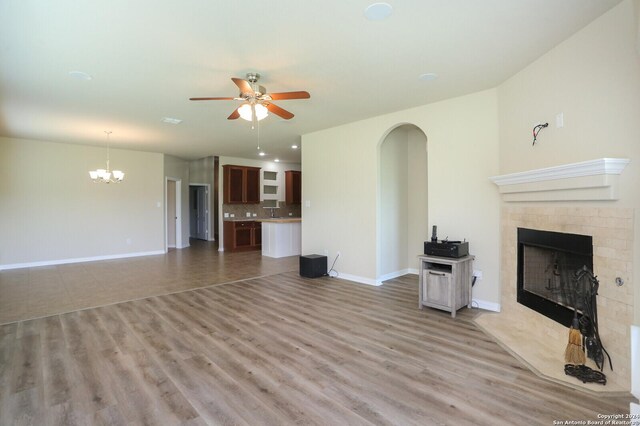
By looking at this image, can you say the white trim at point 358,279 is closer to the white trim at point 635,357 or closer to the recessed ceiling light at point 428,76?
the recessed ceiling light at point 428,76

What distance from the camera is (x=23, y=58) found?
2.93 meters

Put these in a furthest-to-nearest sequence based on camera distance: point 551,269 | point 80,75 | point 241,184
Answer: point 241,184 → point 80,75 → point 551,269

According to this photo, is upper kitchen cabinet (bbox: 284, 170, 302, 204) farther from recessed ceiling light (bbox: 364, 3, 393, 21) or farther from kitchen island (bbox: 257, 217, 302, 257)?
recessed ceiling light (bbox: 364, 3, 393, 21)

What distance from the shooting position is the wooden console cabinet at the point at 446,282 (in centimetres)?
359

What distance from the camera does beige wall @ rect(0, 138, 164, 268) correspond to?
6441 mm

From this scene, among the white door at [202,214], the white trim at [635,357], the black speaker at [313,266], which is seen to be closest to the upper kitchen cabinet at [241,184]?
→ the white door at [202,214]

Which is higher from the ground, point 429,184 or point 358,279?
point 429,184

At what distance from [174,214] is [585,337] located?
9831mm

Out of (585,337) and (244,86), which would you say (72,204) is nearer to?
(244,86)

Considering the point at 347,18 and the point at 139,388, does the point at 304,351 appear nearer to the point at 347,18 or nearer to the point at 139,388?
the point at 139,388

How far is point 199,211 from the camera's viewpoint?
38.1 feet

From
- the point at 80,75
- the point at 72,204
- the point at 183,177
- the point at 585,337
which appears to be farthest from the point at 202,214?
the point at 585,337

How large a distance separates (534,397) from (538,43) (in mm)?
2789

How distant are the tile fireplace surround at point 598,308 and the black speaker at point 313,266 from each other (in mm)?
2773
